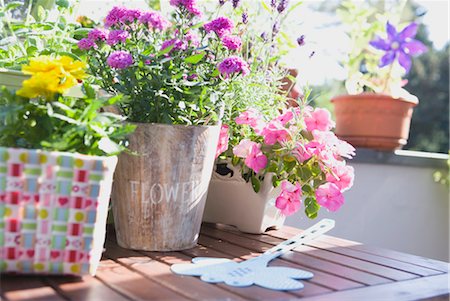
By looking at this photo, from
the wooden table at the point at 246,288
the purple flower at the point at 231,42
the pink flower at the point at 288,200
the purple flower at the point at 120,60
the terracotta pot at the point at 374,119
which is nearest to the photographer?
the wooden table at the point at 246,288

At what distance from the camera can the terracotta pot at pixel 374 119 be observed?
1932mm

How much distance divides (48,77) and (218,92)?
325mm

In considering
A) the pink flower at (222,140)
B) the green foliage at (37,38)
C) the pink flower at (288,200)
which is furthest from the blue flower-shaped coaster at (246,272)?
the green foliage at (37,38)

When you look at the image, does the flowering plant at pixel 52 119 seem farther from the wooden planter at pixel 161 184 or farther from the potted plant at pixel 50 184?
the wooden planter at pixel 161 184

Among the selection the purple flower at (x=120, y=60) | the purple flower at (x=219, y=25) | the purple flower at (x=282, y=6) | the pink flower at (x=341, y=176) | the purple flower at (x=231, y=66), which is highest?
the purple flower at (x=282, y=6)

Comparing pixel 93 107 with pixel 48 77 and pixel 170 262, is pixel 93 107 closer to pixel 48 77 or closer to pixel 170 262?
pixel 48 77

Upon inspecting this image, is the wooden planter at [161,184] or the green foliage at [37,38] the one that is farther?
the green foliage at [37,38]

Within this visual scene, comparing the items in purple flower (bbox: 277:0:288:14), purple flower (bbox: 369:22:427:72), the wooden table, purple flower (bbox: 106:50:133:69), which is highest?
purple flower (bbox: 369:22:427:72)

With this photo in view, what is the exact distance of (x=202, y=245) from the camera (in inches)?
38.1

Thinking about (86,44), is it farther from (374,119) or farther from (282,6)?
(374,119)

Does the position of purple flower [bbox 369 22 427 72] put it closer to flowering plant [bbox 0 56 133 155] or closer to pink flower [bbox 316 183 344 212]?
pink flower [bbox 316 183 344 212]

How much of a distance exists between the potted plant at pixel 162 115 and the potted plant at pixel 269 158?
0.09m

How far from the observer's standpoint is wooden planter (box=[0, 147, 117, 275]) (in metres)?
0.66

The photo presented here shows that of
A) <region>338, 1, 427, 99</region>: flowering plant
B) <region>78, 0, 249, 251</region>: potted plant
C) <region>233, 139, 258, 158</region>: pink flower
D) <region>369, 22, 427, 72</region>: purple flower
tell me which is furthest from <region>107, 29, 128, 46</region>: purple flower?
<region>338, 1, 427, 99</region>: flowering plant
